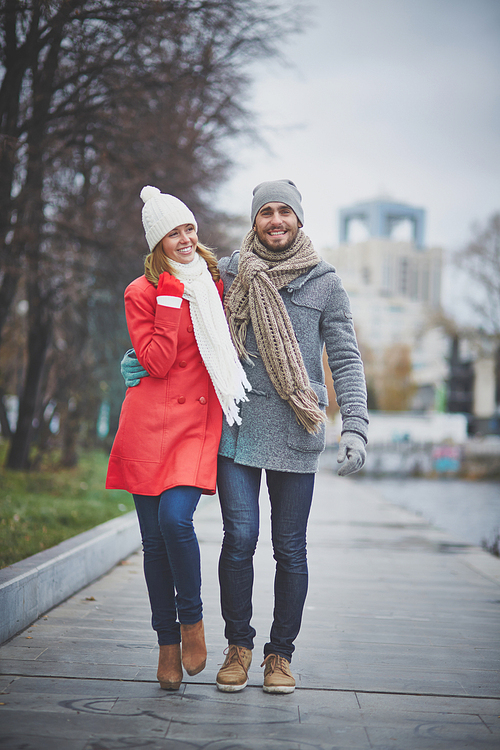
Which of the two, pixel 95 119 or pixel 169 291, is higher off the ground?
pixel 95 119

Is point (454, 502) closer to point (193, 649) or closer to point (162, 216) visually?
point (193, 649)

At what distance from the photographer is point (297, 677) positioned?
11.1 feet

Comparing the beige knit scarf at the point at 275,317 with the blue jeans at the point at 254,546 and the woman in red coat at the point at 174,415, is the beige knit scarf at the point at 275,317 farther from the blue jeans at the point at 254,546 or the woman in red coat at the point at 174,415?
the blue jeans at the point at 254,546

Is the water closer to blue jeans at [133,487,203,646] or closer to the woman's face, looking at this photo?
blue jeans at [133,487,203,646]

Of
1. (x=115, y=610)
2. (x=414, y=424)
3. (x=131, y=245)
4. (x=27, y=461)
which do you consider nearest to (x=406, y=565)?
(x=115, y=610)

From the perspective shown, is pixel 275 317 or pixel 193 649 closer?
pixel 193 649

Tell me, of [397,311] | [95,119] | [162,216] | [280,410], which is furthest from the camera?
[397,311]

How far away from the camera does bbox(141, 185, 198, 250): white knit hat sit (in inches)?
→ 123

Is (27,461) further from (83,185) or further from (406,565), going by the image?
(406,565)

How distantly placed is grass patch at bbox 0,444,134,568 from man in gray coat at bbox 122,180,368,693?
6.51ft

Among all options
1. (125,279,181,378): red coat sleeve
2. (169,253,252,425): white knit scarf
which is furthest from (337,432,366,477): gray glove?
(125,279,181,378): red coat sleeve

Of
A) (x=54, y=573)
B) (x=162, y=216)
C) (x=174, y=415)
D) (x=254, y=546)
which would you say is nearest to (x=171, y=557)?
(x=254, y=546)

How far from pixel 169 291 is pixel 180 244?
10.2 inches

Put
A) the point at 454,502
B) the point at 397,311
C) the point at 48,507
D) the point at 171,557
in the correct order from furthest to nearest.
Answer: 1. the point at 397,311
2. the point at 454,502
3. the point at 48,507
4. the point at 171,557
